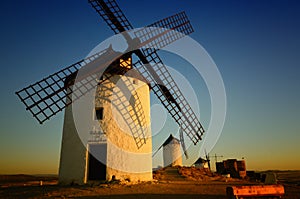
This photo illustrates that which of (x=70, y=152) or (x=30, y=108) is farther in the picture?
(x=70, y=152)

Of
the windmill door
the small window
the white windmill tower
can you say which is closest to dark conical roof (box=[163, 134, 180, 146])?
the white windmill tower

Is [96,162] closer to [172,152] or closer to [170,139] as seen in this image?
[172,152]

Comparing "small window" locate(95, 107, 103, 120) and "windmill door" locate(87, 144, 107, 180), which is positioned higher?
"small window" locate(95, 107, 103, 120)

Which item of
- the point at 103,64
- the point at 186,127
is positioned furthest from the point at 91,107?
the point at 186,127

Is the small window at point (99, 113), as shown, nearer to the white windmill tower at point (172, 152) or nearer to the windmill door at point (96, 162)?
the windmill door at point (96, 162)

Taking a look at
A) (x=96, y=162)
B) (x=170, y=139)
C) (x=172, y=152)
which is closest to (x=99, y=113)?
(x=96, y=162)

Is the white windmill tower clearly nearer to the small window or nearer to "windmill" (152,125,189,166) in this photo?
"windmill" (152,125,189,166)

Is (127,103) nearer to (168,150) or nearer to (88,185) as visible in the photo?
(88,185)

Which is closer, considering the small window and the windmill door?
the windmill door

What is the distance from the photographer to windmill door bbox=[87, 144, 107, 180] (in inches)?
406

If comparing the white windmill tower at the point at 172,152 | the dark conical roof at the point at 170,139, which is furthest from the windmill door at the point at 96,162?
the dark conical roof at the point at 170,139

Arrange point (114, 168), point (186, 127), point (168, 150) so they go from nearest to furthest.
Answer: point (114, 168) < point (186, 127) < point (168, 150)

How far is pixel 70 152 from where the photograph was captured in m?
10.2

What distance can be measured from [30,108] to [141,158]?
593 cm
